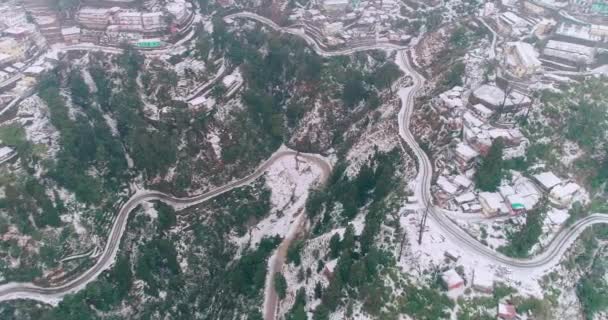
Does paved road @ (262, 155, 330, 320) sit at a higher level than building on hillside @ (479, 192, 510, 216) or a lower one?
lower

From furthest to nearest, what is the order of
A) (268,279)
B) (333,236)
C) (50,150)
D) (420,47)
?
(420,47) < (50,150) < (268,279) < (333,236)

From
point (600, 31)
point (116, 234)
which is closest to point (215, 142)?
point (116, 234)

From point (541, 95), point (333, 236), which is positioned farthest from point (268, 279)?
point (541, 95)

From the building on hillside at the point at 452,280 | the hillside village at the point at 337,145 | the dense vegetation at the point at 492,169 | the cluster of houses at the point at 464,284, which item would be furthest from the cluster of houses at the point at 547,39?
the building on hillside at the point at 452,280

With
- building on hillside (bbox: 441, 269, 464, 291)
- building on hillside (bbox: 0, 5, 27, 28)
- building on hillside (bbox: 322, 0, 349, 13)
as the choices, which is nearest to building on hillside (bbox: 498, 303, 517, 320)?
building on hillside (bbox: 441, 269, 464, 291)

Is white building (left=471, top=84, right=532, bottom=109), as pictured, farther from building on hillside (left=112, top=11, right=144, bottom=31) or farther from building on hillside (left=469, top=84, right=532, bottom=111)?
building on hillside (left=112, top=11, right=144, bottom=31)

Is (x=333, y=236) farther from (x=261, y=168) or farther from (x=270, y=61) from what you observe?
(x=270, y=61)
